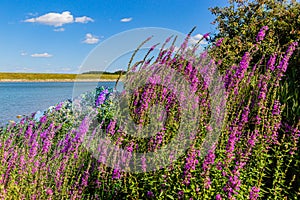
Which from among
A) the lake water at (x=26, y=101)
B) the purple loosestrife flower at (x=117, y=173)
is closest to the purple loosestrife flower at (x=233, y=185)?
the purple loosestrife flower at (x=117, y=173)

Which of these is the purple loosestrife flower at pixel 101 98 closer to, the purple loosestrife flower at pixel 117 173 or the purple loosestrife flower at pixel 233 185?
the purple loosestrife flower at pixel 117 173

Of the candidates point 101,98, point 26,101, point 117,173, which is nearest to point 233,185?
point 117,173

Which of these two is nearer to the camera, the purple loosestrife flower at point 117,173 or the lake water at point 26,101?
the purple loosestrife flower at point 117,173

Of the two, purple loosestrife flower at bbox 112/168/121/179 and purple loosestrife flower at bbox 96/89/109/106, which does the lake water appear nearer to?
purple loosestrife flower at bbox 96/89/109/106

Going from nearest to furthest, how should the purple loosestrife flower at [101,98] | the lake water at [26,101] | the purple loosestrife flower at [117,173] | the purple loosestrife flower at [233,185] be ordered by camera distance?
the purple loosestrife flower at [233,185], the purple loosestrife flower at [117,173], the purple loosestrife flower at [101,98], the lake water at [26,101]

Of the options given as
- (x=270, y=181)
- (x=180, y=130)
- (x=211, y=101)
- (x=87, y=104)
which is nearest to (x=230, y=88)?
(x=211, y=101)

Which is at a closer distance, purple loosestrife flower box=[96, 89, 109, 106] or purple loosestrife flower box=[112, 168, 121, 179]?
purple loosestrife flower box=[112, 168, 121, 179]

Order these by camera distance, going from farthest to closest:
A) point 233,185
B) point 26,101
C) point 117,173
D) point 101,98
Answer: point 26,101
point 101,98
point 117,173
point 233,185

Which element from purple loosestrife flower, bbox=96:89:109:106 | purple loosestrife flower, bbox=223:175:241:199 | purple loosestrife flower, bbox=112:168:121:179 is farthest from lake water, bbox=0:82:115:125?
purple loosestrife flower, bbox=223:175:241:199

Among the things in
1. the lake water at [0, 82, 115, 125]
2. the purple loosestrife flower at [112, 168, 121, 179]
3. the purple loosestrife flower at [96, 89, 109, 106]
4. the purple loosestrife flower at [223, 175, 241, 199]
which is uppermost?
the purple loosestrife flower at [96, 89, 109, 106]

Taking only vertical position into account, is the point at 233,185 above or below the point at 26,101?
above

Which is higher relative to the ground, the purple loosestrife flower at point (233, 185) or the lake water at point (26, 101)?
the purple loosestrife flower at point (233, 185)

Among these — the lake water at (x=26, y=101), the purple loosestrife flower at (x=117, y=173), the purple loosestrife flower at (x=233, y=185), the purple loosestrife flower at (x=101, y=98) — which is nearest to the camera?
the purple loosestrife flower at (x=233, y=185)

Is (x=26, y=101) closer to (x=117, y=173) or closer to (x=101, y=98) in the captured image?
(x=101, y=98)
